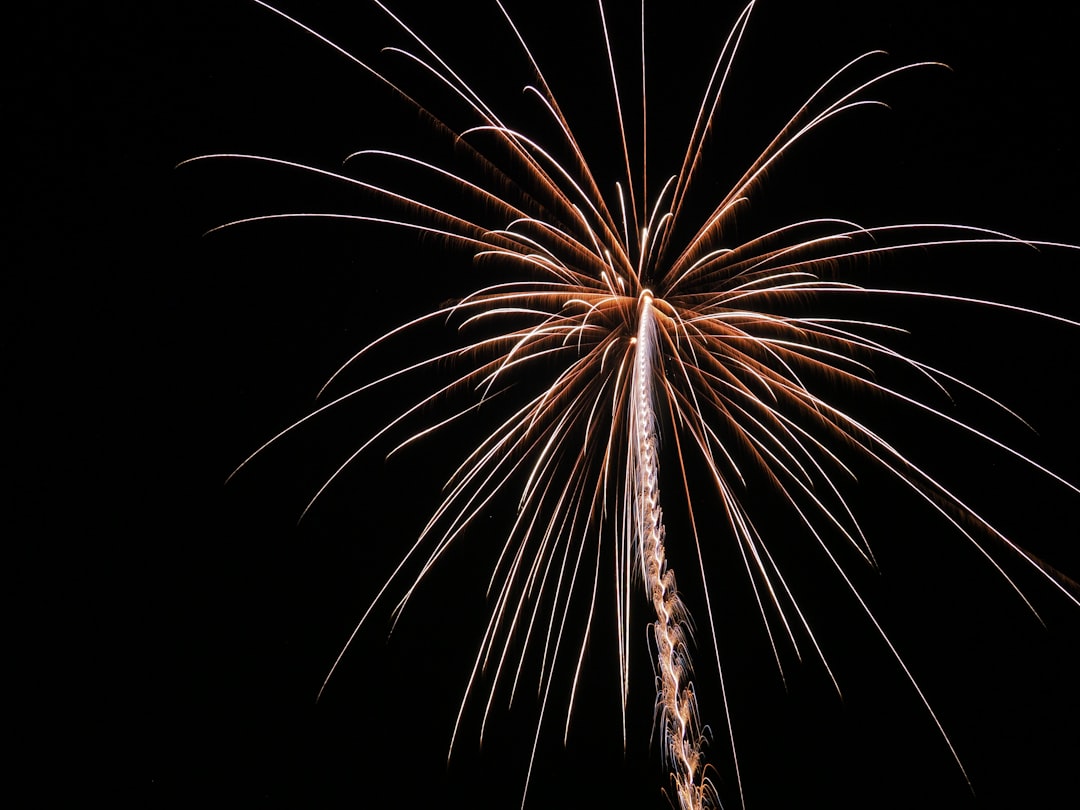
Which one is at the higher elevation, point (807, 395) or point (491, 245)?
point (491, 245)

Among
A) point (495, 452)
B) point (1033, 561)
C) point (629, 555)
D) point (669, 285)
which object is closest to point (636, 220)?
point (669, 285)

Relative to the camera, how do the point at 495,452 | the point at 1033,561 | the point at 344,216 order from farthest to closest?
the point at 495,452, the point at 344,216, the point at 1033,561

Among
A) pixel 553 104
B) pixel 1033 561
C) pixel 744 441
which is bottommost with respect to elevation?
pixel 1033 561

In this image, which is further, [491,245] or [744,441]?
[744,441]

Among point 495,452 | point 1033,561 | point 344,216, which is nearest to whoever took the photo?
point 1033,561

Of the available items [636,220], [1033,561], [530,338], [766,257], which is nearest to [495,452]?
[530,338]

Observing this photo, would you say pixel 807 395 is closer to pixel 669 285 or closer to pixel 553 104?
pixel 669 285

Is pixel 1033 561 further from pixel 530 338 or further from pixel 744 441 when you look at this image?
pixel 530 338
